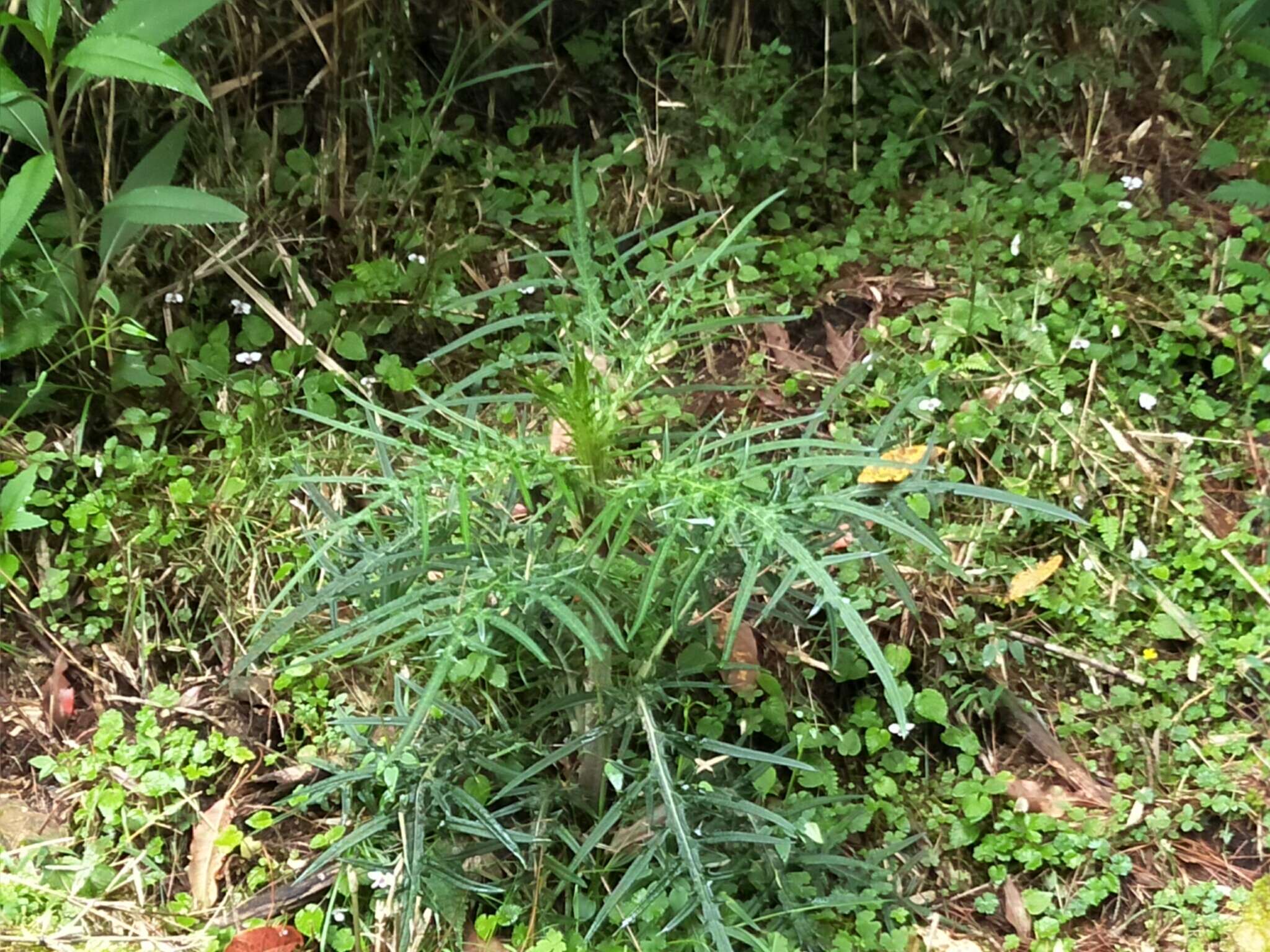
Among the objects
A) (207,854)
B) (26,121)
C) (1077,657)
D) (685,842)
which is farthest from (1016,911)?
(26,121)

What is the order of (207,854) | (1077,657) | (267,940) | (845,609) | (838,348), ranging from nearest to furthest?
(845,609)
(267,940)
(207,854)
(1077,657)
(838,348)

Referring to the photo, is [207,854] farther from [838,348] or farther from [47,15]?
[838,348]

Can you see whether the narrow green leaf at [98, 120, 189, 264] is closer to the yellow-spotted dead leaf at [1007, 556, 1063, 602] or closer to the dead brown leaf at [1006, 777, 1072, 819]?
the yellow-spotted dead leaf at [1007, 556, 1063, 602]

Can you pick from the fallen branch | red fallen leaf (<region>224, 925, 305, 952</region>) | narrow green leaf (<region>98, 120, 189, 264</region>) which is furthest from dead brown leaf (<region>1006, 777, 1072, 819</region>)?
narrow green leaf (<region>98, 120, 189, 264</region>)

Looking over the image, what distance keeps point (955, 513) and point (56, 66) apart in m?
2.01

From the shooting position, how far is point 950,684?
6.07ft

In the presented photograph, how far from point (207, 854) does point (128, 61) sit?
1311 millimetres

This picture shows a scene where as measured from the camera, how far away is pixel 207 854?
1651 mm

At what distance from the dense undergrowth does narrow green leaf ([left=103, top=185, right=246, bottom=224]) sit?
0.6 inches

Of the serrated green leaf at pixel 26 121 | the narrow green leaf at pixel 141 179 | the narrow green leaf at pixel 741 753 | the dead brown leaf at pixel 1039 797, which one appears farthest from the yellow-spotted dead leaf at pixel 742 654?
the serrated green leaf at pixel 26 121

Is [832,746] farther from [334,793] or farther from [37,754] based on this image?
[37,754]

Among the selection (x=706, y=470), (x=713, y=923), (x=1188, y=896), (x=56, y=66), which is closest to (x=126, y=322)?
(x=56, y=66)

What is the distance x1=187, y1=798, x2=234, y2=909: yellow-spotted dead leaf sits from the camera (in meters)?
1.62

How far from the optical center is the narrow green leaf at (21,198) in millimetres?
1662
